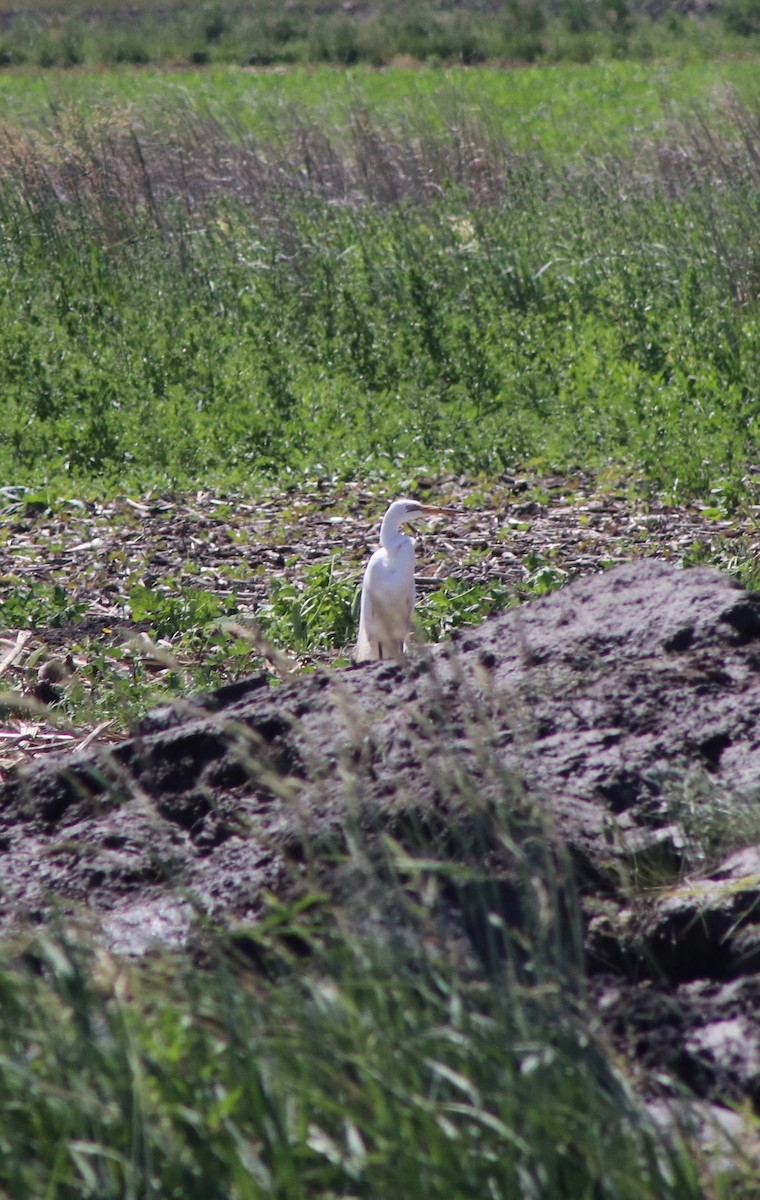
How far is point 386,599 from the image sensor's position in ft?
15.4

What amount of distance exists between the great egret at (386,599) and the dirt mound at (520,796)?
41.2 inches

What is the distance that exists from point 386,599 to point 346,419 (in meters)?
2.94

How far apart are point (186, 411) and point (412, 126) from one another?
4.71 metres

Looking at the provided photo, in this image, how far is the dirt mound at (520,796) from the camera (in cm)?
233

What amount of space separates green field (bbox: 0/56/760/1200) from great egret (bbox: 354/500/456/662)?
44 cm

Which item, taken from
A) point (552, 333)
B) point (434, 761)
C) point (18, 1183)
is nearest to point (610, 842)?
point (434, 761)

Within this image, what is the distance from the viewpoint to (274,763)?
2980 millimetres

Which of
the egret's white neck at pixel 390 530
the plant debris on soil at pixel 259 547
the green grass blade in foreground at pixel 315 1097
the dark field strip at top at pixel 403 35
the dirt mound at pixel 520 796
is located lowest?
the plant debris on soil at pixel 259 547

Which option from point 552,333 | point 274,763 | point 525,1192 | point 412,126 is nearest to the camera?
point 525,1192

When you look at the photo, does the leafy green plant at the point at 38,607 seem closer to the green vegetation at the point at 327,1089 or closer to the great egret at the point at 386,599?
the great egret at the point at 386,599

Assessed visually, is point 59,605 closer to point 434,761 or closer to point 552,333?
point 434,761

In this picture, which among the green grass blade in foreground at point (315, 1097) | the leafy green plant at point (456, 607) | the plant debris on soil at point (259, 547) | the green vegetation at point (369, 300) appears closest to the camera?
the green grass blade in foreground at point (315, 1097)

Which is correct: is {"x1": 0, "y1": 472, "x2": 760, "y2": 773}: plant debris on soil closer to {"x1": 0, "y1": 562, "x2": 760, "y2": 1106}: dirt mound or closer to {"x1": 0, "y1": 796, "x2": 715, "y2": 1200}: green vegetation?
{"x1": 0, "y1": 562, "x2": 760, "y2": 1106}: dirt mound

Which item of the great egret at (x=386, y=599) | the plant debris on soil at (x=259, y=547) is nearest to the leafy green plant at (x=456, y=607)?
the plant debris on soil at (x=259, y=547)
